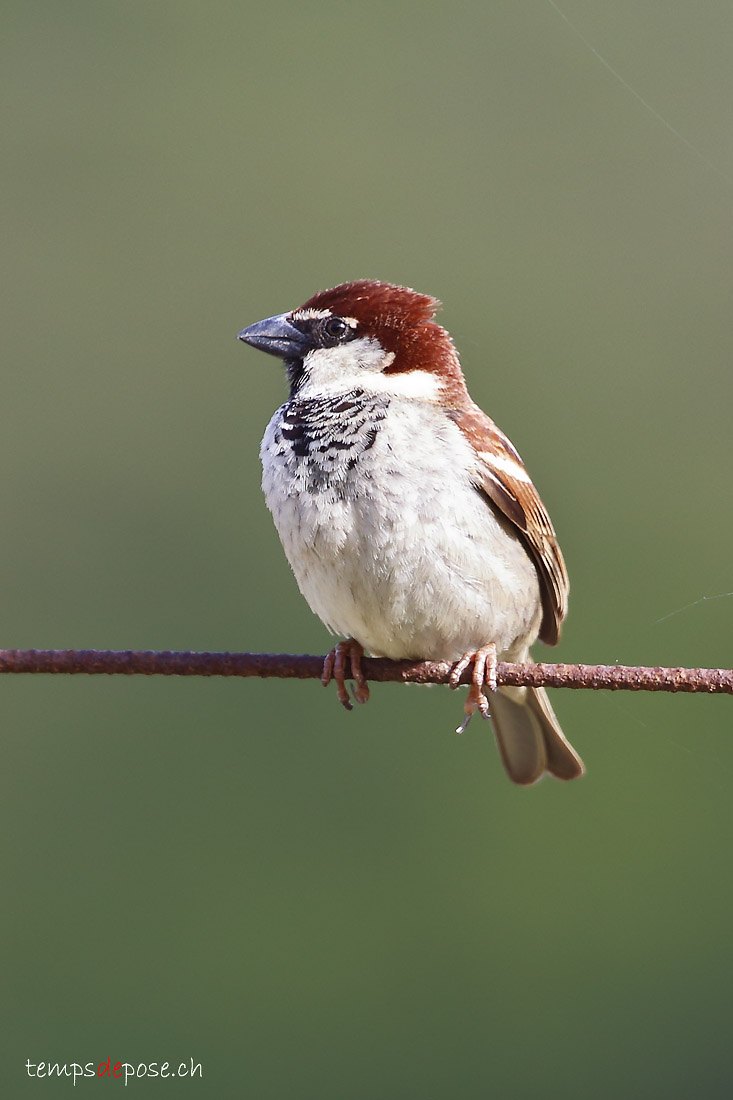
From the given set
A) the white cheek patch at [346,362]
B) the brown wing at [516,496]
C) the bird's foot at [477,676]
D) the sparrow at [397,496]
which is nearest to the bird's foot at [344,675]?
the sparrow at [397,496]

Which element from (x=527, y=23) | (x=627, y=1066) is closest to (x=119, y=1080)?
(x=627, y=1066)

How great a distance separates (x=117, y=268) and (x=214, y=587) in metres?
2.52

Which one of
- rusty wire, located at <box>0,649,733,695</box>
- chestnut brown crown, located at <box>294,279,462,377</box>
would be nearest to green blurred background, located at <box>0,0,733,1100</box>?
chestnut brown crown, located at <box>294,279,462,377</box>

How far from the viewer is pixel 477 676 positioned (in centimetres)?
262

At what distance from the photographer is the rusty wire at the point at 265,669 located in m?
1.86

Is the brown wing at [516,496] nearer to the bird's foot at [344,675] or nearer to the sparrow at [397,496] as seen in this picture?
the sparrow at [397,496]

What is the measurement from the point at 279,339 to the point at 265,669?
1.13 m

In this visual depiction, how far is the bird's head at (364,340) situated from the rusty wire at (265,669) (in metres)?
0.96

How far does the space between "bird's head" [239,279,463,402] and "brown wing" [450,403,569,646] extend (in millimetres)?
101

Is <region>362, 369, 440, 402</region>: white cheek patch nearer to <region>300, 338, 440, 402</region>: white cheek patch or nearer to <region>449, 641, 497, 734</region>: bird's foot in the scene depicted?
<region>300, 338, 440, 402</region>: white cheek patch

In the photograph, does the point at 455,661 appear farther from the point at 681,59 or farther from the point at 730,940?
the point at 681,59

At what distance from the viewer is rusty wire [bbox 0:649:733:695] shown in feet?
6.09

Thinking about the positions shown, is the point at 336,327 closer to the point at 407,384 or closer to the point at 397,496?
the point at 407,384

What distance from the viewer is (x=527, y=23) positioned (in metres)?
7.78
